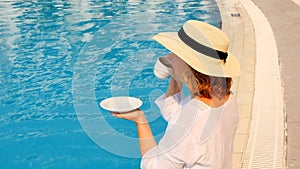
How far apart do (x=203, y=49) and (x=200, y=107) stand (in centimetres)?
27

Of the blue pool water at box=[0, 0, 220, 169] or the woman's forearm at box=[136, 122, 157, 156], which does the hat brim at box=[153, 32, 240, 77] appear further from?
the blue pool water at box=[0, 0, 220, 169]

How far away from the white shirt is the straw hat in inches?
6.3

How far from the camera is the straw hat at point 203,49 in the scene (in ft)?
6.16

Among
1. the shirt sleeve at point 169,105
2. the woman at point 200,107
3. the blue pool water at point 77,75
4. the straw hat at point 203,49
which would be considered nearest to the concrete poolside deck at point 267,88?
the blue pool water at point 77,75

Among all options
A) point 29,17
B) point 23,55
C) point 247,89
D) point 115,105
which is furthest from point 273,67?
point 29,17

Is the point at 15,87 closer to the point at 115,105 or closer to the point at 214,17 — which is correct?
the point at 115,105

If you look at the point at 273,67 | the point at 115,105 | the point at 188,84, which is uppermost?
the point at 188,84

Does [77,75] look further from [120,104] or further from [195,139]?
[195,139]

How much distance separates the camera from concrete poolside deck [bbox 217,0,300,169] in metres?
3.60

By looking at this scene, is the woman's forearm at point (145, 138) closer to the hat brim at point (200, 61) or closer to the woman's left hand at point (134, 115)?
the woman's left hand at point (134, 115)

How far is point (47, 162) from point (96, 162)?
0.61m

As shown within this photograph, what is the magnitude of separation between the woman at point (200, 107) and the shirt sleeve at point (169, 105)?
0.30ft

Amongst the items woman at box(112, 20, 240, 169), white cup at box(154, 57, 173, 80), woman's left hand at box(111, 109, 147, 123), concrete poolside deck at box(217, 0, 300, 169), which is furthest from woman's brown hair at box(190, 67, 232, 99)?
concrete poolside deck at box(217, 0, 300, 169)

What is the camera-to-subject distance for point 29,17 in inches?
508
